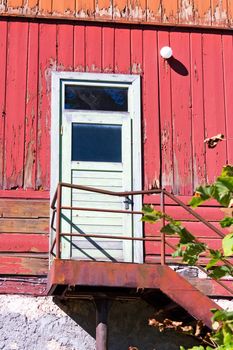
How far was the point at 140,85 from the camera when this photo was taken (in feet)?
33.1

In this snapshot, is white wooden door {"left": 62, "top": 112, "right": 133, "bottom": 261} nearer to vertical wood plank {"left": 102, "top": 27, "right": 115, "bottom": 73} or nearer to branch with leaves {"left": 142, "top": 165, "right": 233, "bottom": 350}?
vertical wood plank {"left": 102, "top": 27, "right": 115, "bottom": 73}

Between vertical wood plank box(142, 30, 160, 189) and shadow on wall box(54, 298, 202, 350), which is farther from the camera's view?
vertical wood plank box(142, 30, 160, 189)

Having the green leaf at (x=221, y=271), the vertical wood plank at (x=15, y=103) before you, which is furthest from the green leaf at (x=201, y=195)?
the vertical wood plank at (x=15, y=103)

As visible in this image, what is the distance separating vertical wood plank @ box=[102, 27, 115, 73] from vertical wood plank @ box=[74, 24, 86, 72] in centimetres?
27

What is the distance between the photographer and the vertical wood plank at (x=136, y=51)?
Answer: 1016 centimetres

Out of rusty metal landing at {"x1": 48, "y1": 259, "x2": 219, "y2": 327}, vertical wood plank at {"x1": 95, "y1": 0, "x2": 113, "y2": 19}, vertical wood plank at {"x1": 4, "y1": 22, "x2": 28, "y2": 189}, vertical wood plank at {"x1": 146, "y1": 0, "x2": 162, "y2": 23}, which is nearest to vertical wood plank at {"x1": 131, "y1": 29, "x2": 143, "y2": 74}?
vertical wood plank at {"x1": 146, "y1": 0, "x2": 162, "y2": 23}

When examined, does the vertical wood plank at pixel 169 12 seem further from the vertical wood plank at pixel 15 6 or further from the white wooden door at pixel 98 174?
the vertical wood plank at pixel 15 6

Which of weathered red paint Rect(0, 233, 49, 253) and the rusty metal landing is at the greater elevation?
weathered red paint Rect(0, 233, 49, 253)

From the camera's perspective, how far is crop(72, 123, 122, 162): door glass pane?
9.69m

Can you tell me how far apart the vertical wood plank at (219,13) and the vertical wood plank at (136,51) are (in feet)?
3.55

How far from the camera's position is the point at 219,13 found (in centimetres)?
1053

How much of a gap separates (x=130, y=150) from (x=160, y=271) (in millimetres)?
1976

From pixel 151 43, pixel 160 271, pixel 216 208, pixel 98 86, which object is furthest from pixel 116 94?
pixel 160 271

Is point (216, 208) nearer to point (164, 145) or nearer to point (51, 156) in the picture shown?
point (164, 145)
